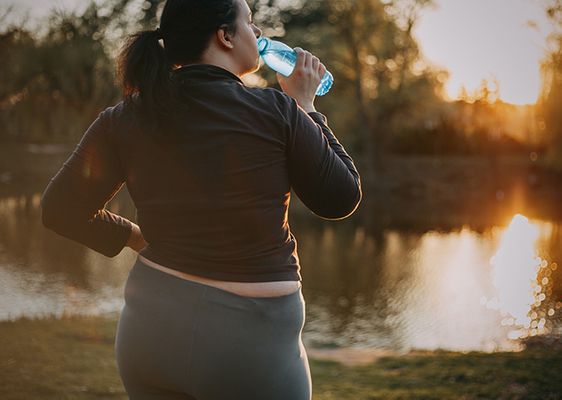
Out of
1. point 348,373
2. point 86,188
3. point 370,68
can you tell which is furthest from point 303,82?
point 370,68

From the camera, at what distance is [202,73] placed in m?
1.41

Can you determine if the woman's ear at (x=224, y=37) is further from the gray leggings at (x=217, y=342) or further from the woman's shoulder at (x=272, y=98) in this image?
the gray leggings at (x=217, y=342)

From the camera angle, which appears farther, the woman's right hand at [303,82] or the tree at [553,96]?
the tree at [553,96]

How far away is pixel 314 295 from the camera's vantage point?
1449cm

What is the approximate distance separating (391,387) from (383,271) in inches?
412

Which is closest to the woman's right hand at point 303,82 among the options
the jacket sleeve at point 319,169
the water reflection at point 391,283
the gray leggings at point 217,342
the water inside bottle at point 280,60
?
the jacket sleeve at point 319,169

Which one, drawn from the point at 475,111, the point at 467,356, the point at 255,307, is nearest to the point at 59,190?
the point at 255,307

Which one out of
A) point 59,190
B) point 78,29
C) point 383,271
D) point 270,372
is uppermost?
point 78,29

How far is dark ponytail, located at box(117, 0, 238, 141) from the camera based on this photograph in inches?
54.5

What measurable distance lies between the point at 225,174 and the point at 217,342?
0.31 metres

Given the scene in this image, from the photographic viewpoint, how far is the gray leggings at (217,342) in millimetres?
1352

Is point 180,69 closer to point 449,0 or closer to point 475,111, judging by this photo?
point 449,0

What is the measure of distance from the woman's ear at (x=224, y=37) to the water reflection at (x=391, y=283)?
23.4 feet

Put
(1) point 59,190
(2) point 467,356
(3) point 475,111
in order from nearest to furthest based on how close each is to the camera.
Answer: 1. (1) point 59,190
2. (2) point 467,356
3. (3) point 475,111
